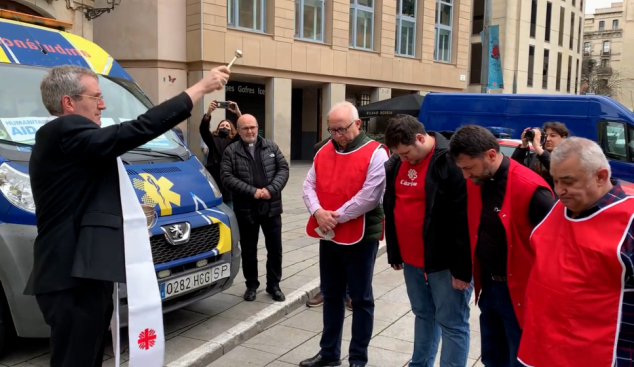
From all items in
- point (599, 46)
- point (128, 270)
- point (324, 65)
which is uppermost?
point (599, 46)

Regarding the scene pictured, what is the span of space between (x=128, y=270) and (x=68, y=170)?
557 millimetres

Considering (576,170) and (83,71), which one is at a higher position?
(83,71)

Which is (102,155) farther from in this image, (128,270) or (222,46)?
(222,46)

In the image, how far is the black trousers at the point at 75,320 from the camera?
2.54 meters

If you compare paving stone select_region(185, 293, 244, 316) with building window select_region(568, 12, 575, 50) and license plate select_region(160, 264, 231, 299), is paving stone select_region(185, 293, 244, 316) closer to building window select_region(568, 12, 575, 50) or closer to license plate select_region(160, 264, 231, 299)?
license plate select_region(160, 264, 231, 299)

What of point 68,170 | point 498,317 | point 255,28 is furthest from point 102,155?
point 255,28

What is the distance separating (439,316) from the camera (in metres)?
3.42

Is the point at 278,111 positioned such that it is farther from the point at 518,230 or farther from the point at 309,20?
the point at 518,230

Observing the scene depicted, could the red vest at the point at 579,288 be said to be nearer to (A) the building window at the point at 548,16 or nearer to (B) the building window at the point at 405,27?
(B) the building window at the point at 405,27

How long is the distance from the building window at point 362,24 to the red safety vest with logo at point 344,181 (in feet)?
64.1

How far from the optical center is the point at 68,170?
2.49m

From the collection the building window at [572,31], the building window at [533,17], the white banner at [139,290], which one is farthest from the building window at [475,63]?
the white banner at [139,290]

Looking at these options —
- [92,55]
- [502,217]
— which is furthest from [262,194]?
[502,217]

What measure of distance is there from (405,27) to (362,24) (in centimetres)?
287
